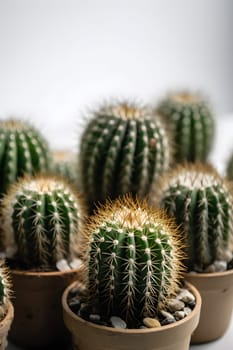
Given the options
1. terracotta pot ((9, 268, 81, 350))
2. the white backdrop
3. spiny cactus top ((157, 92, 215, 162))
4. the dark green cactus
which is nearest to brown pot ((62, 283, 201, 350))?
terracotta pot ((9, 268, 81, 350))

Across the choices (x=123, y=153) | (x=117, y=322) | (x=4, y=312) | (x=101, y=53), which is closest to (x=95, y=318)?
(x=117, y=322)

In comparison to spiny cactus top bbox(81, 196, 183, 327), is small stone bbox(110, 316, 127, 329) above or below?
below

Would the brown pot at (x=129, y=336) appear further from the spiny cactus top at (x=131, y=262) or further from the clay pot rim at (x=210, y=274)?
the clay pot rim at (x=210, y=274)

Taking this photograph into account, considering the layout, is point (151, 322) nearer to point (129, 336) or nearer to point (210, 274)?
point (129, 336)

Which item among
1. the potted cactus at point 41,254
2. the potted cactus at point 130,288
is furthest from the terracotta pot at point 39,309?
the potted cactus at point 130,288

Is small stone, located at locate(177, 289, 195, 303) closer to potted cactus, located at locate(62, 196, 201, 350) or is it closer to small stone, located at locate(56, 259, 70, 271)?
potted cactus, located at locate(62, 196, 201, 350)

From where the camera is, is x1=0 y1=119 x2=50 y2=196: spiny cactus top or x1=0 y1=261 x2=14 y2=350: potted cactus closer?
x1=0 y1=261 x2=14 y2=350: potted cactus

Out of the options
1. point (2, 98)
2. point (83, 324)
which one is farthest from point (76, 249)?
point (2, 98)
